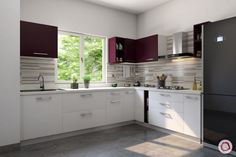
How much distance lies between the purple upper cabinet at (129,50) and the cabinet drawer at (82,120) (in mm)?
1464

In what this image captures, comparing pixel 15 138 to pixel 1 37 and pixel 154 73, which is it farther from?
pixel 154 73

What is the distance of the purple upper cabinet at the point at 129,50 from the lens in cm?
431

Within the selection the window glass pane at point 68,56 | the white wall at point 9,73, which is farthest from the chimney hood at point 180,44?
the white wall at point 9,73

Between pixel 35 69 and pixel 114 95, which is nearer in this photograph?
pixel 35 69

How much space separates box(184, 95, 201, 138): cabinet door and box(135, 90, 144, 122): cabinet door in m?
1.04

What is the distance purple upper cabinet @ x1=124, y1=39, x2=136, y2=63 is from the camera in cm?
431

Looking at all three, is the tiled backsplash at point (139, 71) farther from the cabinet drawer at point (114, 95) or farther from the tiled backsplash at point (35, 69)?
the cabinet drawer at point (114, 95)

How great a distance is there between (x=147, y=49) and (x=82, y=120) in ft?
6.92

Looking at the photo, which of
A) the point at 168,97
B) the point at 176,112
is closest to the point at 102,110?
the point at 168,97

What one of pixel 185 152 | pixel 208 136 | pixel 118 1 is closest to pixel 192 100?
pixel 208 136

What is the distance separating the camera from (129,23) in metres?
4.73

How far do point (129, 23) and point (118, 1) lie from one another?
2.86 ft

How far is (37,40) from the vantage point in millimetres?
3072

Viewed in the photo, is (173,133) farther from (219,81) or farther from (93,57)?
(93,57)
